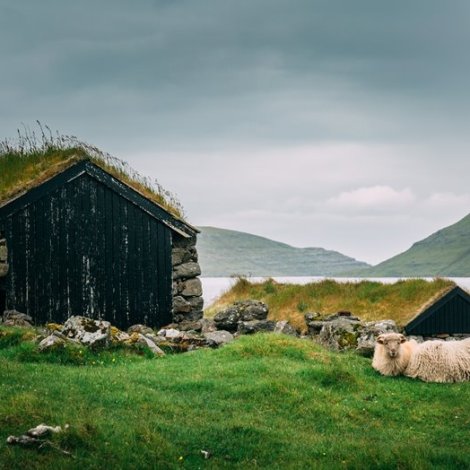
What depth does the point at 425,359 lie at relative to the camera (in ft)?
55.7

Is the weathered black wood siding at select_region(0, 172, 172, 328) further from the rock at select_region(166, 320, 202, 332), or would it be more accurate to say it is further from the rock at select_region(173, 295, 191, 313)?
the rock at select_region(166, 320, 202, 332)

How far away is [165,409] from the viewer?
12.3 meters

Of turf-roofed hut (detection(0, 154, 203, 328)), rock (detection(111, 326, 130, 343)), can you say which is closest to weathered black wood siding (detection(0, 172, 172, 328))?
turf-roofed hut (detection(0, 154, 203, 328))

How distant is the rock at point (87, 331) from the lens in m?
17.8

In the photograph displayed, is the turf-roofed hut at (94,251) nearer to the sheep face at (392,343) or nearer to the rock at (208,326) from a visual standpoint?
the rock at (208,326)

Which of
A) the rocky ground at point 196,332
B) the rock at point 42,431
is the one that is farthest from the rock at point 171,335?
the rock at point 42,431

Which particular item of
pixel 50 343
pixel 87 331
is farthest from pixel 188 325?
pixel 50 343

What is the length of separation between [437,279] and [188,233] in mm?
15704

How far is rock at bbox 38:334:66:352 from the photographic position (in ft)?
54.6

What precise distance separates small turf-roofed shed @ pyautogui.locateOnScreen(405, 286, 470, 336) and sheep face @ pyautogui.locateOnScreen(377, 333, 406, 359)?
15.1 m

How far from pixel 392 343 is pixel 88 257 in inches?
434

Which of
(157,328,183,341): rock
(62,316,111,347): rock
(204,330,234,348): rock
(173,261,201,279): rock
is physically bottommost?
(204,330,234,348): rock

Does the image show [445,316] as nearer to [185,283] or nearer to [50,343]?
[185,283]

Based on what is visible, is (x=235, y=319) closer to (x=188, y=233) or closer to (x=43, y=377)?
(x=188, y=233)
